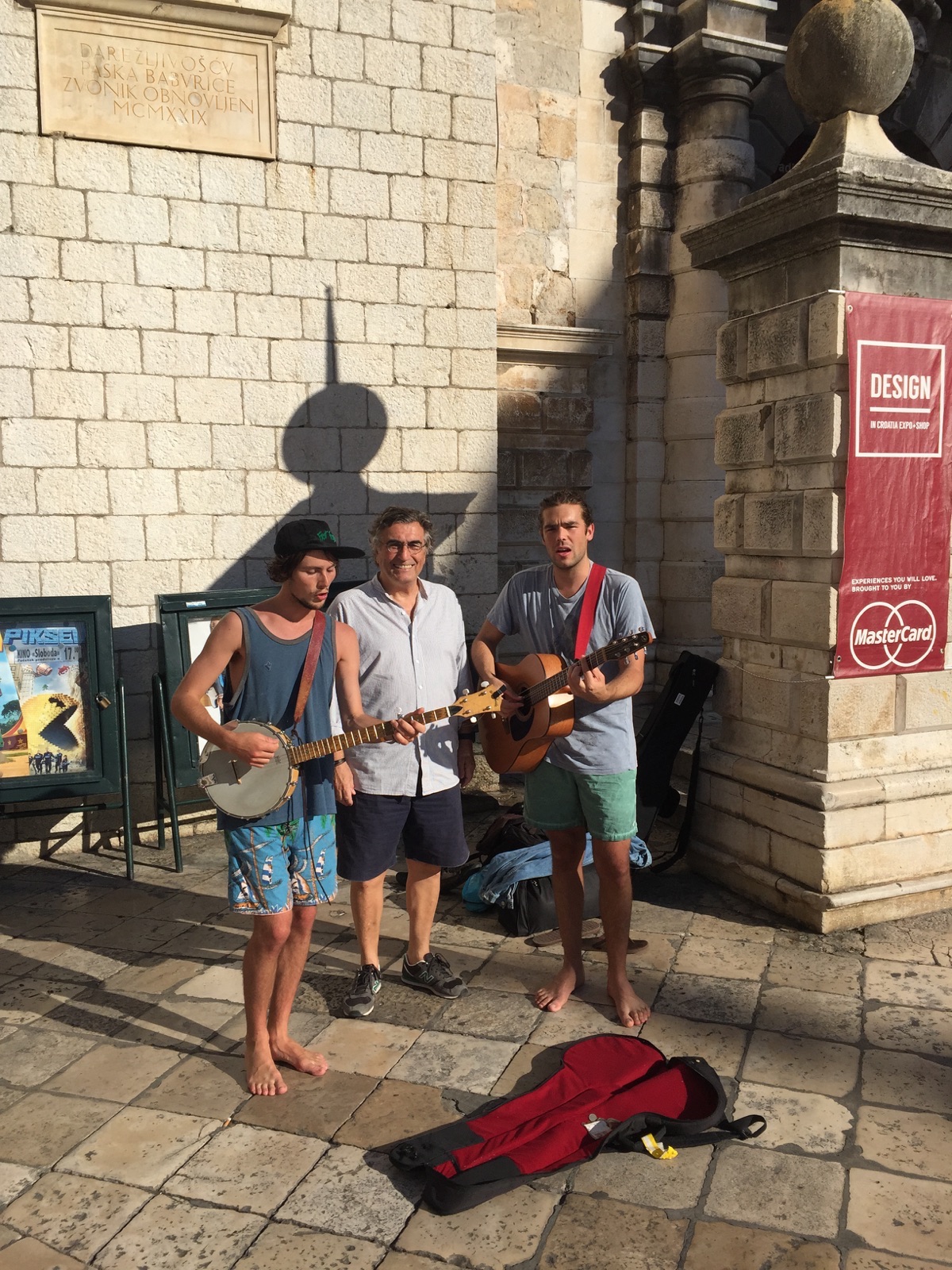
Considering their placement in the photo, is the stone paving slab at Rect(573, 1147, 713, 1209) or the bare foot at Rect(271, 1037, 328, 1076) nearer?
the stone paving slab at Rect(573, 1147, 713, 1209)

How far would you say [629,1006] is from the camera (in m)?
3.94

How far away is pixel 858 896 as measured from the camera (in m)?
4.78

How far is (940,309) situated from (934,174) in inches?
23.0

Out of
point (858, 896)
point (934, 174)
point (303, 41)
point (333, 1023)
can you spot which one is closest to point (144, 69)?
point (303, 41)

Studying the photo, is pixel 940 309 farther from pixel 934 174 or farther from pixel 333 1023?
pixel 333 1023

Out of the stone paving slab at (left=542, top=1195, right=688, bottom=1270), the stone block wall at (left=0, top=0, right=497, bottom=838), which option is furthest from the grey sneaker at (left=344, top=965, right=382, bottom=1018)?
the stone block wall at (left=0, top=0, right=497, bottom=838)

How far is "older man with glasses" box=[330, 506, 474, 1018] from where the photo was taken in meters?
4.04

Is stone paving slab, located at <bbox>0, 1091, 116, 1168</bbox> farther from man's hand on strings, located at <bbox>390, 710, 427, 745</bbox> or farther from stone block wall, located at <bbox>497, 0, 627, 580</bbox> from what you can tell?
stone block wall, located at <bbox>497, 0, 627, 580</bbox>

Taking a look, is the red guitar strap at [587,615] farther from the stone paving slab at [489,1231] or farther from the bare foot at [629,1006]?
the stone paving slab at [489,1231]

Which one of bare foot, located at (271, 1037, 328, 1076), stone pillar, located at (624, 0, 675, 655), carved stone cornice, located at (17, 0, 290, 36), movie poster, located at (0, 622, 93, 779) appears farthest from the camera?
stone pillar, located at (624, 0, 675, 655)

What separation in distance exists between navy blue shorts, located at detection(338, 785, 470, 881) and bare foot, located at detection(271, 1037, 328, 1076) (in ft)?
2.17

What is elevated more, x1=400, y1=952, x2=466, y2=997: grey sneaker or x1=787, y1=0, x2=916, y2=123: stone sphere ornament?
x1=787, y1=0, x2=916, y2=123: stone sphere ornament

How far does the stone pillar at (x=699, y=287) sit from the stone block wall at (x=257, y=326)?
6.40 feet

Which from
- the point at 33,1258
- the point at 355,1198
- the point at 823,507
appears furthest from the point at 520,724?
the point at 33,1258
